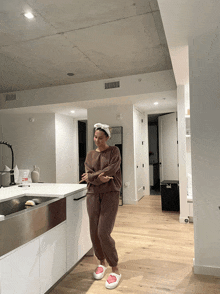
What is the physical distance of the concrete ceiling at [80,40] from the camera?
2502mm

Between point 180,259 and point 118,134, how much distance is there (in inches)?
130

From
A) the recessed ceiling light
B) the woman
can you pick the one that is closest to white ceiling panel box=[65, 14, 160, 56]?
the recessed ceiling light

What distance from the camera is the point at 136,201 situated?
529 cm

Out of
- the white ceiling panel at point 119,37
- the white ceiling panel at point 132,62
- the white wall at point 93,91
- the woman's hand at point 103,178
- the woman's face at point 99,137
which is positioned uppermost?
the white ceiling panel at point 119,37

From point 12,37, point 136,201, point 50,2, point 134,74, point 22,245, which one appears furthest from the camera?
point 136,201

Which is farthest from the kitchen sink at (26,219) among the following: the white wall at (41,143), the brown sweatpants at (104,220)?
the white wall at (41,143)

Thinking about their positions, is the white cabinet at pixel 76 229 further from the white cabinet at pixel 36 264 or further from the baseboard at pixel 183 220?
the baseboard at pixel 183 220

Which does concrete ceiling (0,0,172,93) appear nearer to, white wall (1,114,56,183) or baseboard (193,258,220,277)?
white wall (1,114,56,183)

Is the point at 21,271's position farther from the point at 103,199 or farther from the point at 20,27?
the point at 20,27

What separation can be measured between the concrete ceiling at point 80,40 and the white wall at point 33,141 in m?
1.65

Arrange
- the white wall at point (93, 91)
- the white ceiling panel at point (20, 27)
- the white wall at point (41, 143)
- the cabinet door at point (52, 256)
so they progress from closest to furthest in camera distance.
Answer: the cabinet door at point (52, 256), the white ceiling panel at point (20, 27), the white wall at point (93, 91), the white wall at point (41, 143)

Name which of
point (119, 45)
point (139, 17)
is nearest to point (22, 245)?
point (139, 17)

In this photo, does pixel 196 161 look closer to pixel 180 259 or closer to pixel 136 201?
pixel 180 259

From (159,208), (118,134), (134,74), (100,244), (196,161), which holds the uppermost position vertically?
(134,74)
